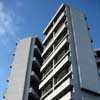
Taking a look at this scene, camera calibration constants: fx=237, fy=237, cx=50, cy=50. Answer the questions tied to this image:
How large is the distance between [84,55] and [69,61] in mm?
2911

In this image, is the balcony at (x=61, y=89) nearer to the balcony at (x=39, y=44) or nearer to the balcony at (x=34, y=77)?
the balcony at (x=34, y=77)

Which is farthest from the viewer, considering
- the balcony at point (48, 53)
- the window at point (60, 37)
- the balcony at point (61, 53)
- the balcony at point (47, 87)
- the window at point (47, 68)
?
the balcony at point (48, 53)

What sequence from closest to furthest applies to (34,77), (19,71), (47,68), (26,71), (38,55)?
(26,71), (34,77), (19,71), (47,68), (38,55)

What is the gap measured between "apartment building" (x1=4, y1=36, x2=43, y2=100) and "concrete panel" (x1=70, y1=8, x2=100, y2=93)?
374 inches

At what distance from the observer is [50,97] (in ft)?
108

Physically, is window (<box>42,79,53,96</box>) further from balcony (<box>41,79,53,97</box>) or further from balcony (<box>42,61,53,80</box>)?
balcony (<box>42,61,53,80</box>)

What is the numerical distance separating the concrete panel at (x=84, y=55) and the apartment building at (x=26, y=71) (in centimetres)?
A: 950

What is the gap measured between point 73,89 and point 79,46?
8.06 m

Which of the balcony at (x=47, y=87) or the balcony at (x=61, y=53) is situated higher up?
the balcony at (x=61, y=53)

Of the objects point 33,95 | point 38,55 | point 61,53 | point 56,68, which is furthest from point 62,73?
point 38,55

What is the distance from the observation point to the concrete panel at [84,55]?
101 ft

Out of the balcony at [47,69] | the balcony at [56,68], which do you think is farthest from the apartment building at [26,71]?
the balcony at [56,68]

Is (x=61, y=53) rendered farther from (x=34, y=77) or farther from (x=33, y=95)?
(x=33, y=95)

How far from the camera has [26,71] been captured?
40031mm
